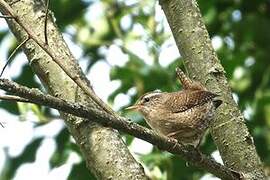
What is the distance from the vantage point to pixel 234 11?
14.6ft

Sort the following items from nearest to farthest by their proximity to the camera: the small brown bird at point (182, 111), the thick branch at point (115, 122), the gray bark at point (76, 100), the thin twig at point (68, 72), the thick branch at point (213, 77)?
the thick branch at point (115, 122), the thin twig at point (68, 72), the gray bark at point (76, 100), the thick branch at point (213, 77), the small brown bird at point (182, 111)

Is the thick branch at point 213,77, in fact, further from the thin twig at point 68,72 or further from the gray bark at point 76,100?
the thin twig at point 68,72

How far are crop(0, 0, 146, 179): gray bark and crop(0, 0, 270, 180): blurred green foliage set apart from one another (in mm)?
785

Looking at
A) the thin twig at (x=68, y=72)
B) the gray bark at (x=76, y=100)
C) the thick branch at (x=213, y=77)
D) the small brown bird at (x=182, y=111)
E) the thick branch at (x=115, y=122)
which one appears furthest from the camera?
the small brown bird at (x=182, y=111)

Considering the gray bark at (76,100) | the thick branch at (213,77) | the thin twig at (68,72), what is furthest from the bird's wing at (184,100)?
the thin twig at (68,72)

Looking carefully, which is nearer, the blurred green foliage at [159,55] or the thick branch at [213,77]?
the thick branch at [213,77]

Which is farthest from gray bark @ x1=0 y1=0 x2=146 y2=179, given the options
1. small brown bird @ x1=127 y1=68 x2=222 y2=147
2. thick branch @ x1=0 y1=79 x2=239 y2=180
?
small brown bird @ x1=127 y1=68 x2=222 y2=147

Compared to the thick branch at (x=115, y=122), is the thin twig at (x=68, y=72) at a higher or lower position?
higher

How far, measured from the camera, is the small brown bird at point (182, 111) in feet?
10.6

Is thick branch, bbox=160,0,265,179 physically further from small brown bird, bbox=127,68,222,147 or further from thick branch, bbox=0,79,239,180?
thick branch, bbox=0,79,239,180

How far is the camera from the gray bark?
263cm

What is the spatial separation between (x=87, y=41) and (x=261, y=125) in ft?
4.07

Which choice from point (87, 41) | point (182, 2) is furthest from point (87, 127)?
point (87, 41)

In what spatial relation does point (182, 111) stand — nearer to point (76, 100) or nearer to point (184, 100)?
point (184, 100)
